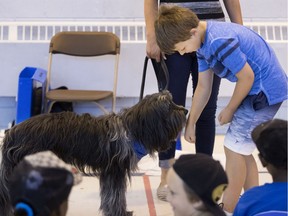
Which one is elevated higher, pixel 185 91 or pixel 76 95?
pixel 185 91

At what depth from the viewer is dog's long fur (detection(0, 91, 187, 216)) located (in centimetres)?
202

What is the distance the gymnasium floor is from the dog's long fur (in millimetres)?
221

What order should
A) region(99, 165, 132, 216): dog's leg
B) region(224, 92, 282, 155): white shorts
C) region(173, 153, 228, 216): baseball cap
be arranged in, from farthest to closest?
region(99, 165, 132, 216): dog's leg → region(224, 92, 282, 155): white shorts → region(173, 153, 228, 216): baseball cap

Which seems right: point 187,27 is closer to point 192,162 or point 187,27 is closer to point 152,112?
point 152,112

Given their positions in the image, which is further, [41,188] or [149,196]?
[149,196]

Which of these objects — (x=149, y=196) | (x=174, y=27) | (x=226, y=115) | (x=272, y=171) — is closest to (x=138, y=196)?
(x=149, y=196)

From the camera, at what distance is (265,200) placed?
1315 mm

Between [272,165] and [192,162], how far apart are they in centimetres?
26

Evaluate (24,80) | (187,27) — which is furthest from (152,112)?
(24,80)

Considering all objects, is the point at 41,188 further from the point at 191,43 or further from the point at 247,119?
the point at 247,119

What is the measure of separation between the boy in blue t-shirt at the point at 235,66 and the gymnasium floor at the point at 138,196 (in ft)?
1.59

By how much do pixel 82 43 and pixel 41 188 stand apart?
2770mm

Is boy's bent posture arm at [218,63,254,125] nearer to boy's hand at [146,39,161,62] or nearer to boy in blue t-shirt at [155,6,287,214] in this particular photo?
boy in blue t-shirt at [155,6,287,214]

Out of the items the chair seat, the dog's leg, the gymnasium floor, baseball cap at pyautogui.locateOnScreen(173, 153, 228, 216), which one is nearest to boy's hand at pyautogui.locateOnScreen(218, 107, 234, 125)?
the dog's leg
